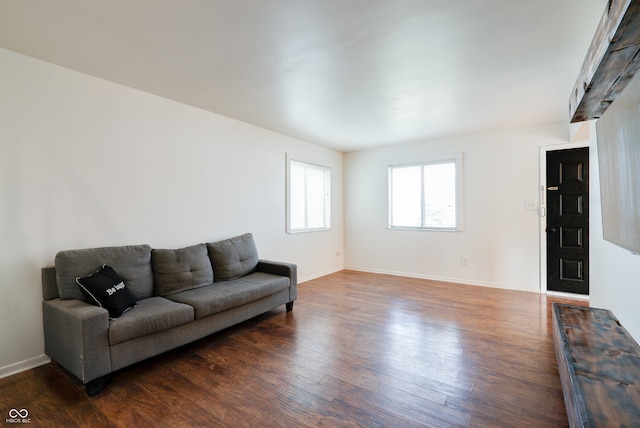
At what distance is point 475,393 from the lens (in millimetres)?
2014

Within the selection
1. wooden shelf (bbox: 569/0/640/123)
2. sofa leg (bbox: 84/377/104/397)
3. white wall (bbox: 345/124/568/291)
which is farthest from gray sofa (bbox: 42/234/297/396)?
wooden shelf (bbox: 569/0/640/123)

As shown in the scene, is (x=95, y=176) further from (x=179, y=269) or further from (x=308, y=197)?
(x=308, y=197)

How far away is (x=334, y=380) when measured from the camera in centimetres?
219

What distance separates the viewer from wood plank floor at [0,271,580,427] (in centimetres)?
180

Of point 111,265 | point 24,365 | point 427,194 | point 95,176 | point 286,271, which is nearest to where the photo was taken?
point 24,365

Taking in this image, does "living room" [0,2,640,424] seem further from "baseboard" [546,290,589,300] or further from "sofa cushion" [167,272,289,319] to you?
"sofa cushion" [167,272,289,319]

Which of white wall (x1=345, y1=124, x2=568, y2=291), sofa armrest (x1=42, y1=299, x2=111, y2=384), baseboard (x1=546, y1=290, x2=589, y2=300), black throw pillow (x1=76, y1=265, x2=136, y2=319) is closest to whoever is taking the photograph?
sofa armrest (x1=42, y1=299, x2=111, y2=384)

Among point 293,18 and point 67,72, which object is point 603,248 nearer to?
point 293,18

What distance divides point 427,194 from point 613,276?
3.20 m

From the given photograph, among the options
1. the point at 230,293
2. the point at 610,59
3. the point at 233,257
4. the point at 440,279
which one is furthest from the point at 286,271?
the point at 610,59

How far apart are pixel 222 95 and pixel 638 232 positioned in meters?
3.37

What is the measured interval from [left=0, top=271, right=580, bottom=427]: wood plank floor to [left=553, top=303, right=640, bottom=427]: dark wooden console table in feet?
1.31

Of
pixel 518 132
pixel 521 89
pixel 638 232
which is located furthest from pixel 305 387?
pixel 518 132

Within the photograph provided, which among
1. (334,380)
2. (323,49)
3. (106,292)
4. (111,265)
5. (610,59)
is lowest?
(334,380)
